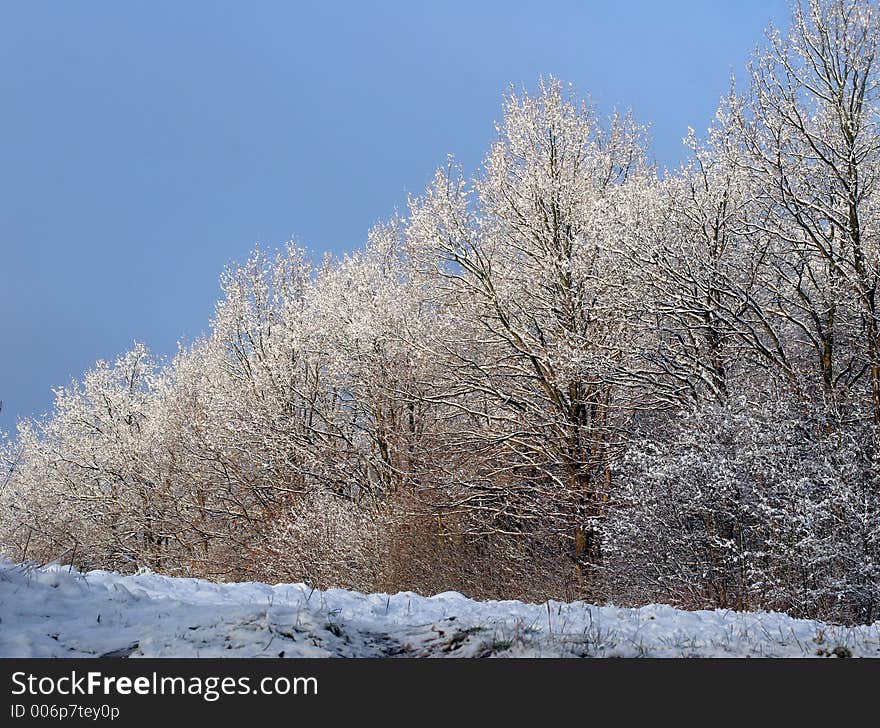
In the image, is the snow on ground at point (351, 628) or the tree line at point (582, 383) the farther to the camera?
Result: the tree line at point (582, 383)

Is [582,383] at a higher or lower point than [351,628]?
higher

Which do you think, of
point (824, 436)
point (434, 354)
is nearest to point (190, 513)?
point (434, 354)

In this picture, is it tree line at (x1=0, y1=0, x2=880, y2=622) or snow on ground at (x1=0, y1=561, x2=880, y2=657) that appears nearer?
snow on ground at (x1=0, y1=561, x2=880, y2=657)

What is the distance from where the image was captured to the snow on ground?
5.25m

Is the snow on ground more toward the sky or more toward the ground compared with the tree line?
more toward the ground

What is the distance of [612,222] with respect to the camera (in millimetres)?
14102

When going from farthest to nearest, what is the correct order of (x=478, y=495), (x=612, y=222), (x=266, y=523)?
(x=266, y=523)
(x=478, y=495)
(x=612, y=222)

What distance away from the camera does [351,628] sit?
5957 millimetres

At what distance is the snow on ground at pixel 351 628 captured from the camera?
5250 millimetres

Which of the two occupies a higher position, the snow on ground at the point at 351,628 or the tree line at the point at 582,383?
the tree line at the point at 582,383

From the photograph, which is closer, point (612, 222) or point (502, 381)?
point (612, 222)
